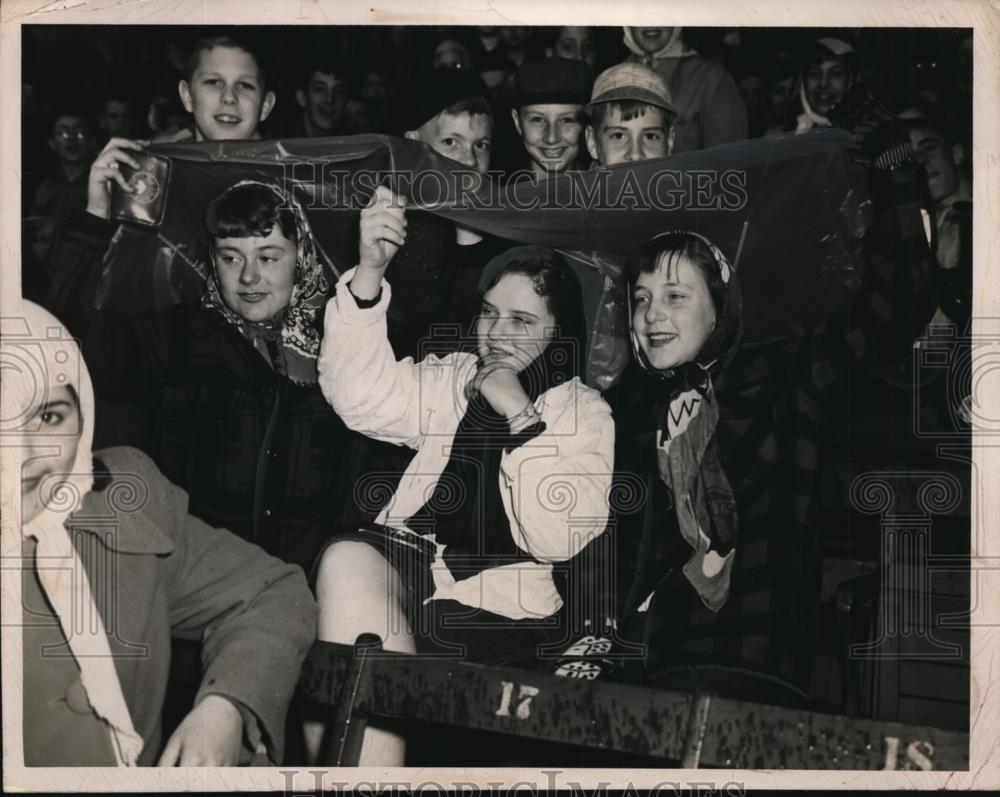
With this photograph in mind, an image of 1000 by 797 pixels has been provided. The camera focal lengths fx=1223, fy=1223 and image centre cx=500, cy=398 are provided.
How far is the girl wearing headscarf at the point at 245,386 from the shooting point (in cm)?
351

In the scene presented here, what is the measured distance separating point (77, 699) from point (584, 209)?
6.64 ft

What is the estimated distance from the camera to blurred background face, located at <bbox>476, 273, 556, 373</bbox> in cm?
355

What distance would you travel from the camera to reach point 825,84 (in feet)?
11.6

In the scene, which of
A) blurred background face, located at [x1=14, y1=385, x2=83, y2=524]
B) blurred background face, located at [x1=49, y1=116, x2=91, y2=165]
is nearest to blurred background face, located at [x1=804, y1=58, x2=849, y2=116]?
blurred background face, located at [x1=49, y1=116, x2=91, y2=165]

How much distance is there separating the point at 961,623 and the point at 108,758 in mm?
2496

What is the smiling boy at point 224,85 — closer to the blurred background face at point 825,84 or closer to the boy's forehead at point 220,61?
the boy's forehead at point 220,61

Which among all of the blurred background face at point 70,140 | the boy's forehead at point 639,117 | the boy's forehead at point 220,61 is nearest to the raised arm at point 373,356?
the boy's forehead at point 220,61

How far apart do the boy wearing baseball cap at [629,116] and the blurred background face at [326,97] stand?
0.71 m

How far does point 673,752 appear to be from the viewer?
3.43m

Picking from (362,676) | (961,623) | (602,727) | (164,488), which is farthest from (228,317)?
(961,623)

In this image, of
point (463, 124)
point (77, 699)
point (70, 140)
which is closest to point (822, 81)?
point (463, 124)

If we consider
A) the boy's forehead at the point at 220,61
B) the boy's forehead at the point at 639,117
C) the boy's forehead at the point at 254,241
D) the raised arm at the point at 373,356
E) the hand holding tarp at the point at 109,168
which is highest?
the boy's forehead at the point at 220,61

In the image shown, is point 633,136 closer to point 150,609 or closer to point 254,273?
point 254,273

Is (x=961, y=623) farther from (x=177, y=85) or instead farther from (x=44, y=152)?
(x=44, y=152)
